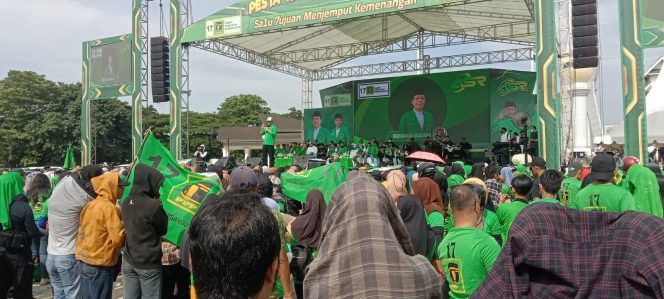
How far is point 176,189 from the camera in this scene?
4.20m

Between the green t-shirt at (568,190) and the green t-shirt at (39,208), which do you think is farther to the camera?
the green t-shirt at (39,208)

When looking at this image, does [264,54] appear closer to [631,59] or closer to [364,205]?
[631,59]

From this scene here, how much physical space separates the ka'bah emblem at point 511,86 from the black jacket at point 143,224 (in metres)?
17.8

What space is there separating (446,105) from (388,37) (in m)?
3.72

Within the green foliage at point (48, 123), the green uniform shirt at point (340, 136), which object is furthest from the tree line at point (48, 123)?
the green uniform shirt at point (340, 136)

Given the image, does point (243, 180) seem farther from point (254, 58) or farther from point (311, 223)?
point (254, 58)

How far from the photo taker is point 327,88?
2416cm

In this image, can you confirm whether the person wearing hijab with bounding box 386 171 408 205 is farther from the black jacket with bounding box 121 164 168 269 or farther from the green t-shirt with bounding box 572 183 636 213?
the black jacket with bounding box 121 164 168 269

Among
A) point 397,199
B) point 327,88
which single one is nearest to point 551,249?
point 397,199

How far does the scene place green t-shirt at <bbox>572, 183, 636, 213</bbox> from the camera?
3803 mm

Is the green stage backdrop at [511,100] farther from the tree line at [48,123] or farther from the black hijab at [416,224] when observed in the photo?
the tree line at [48,123]

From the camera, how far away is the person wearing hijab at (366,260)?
1625 millimetres

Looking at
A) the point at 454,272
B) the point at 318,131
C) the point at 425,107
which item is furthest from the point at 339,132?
the point at 454,272

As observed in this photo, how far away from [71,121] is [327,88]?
21.7 m
